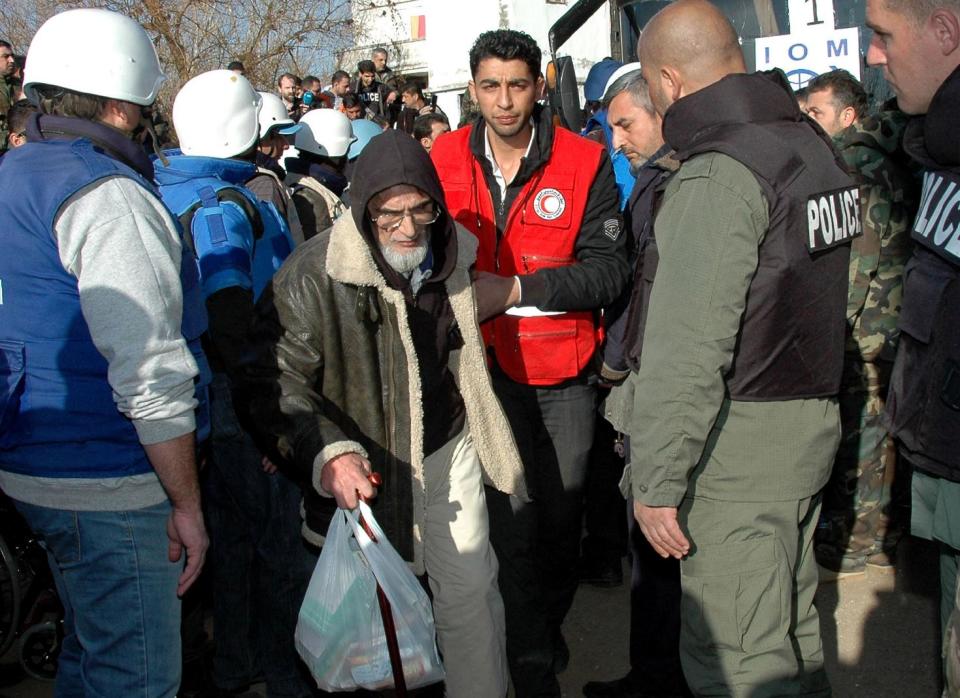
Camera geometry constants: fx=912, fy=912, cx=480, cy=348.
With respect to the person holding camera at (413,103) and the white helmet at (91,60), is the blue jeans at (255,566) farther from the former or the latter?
the person holding camera at (413,103)

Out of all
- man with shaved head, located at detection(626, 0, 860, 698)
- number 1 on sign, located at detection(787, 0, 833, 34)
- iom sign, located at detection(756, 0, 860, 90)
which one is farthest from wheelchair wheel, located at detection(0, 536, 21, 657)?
number 1 on sign, located at detection(787, 0, 833, 34)

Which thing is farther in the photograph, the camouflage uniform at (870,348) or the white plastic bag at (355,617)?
the camouflage uniform at (870,348)

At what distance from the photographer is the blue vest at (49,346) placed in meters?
2.12

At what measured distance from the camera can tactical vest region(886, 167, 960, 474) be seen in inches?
87.3

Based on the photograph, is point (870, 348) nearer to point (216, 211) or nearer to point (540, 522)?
point (540, 522)

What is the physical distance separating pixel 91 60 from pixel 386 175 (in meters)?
0.80

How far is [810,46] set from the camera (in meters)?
6.20

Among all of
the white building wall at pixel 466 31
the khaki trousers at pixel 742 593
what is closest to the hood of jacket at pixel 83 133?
the khaki trousers at pixel 742 593

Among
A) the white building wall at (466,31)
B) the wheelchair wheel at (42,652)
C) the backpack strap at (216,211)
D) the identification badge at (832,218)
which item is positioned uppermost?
the white building wall at (466,31)

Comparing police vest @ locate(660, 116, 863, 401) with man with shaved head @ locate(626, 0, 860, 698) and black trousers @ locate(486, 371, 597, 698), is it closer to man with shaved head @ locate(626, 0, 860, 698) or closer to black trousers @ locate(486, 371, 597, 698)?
man with shaved head @ locate(626, 0, 860, 698)

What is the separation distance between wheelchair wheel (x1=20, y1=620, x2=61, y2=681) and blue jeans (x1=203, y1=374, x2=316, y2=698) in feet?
2.14

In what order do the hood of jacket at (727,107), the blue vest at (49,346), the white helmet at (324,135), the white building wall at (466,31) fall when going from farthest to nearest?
the white building wall at (466,31)
the white helmet at (324,135)
the hood of jacket at (727,107)
the blue vest at (49,346)

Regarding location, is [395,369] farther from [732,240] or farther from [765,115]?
[765,115]

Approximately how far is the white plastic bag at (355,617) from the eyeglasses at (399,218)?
82cm
